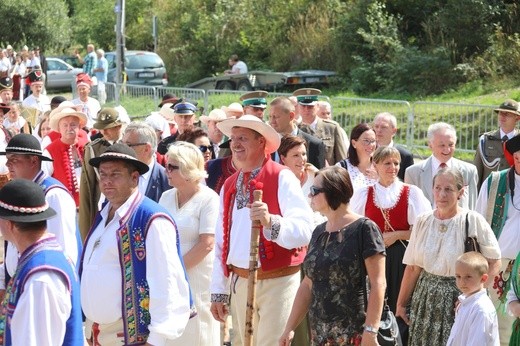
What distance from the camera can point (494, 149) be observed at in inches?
407

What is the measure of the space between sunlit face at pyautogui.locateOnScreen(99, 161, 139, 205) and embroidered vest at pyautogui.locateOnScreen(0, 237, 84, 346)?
0.86 meters

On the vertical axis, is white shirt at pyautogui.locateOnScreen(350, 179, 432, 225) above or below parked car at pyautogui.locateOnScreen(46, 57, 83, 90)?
above

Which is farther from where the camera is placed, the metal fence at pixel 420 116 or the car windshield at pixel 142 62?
the car windshield at pixel 142 62

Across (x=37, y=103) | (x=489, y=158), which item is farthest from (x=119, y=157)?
(x=37, y=103)

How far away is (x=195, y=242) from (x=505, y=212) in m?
2.57

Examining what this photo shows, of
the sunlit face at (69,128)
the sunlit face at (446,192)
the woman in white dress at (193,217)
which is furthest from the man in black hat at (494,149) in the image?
the sunlit face at (69,128)

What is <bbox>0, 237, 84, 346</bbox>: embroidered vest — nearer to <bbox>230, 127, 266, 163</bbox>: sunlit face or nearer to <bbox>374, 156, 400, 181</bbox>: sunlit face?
<bbox>230, 127, 266, 163</bbox>: sunlit face

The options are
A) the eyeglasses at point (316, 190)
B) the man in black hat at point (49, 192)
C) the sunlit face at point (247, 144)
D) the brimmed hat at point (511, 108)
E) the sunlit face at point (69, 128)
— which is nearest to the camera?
the eyeglasses at point (316, 190)

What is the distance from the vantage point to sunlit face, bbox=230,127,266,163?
283 inches

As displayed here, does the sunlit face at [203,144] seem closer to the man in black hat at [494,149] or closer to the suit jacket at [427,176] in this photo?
the suit jacket at [427,176]

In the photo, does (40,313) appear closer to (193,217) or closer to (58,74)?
(193,217)

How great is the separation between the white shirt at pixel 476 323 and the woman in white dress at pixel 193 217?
1.86 m

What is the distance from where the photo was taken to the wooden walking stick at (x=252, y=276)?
261 inches

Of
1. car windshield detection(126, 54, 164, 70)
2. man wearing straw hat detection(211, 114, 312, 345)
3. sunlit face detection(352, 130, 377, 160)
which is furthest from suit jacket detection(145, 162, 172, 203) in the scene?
car windshield detection(126, 54, 164, 70)
